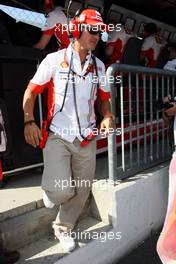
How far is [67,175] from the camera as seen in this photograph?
257 centimetres

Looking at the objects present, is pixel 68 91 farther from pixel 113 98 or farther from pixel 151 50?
pixel 151 50

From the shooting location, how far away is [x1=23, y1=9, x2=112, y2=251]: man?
248cm

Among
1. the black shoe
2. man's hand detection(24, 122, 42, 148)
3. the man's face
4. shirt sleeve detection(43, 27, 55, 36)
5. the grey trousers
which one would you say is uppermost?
shirt sleeve detection(43, 27, 55, 36)

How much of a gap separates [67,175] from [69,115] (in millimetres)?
443

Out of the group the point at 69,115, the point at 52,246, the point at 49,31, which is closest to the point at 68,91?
the point at 69,115

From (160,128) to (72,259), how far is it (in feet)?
6.78

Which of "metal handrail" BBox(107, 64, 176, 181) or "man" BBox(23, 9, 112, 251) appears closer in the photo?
"man" BBox(23, 9, 112, 251)

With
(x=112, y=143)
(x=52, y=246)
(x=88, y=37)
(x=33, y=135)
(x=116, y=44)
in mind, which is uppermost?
(x=116, y=44)

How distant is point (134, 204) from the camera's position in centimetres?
326

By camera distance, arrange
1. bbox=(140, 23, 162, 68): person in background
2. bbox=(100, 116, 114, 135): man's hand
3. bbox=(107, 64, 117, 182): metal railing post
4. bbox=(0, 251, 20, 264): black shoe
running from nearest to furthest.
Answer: bbox=(0, 251, 20, 264): black shoe, bbox=(100, 116, 114, 135): man's hand, bbox=(107, 64, 117, 182): metal railing post, bbox=(140, 23, 162, 68): person in background

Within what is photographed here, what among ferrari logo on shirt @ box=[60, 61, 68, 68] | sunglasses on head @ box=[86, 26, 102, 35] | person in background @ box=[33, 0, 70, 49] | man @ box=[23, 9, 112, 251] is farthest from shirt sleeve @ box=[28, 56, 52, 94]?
person in background @ box=[33, 0, 70, 49]

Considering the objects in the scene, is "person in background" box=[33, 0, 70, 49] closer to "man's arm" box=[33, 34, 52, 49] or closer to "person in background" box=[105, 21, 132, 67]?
"man's arm" box=[33, 34, 52, 49]

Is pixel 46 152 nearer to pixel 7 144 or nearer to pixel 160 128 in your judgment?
pixel 7 144

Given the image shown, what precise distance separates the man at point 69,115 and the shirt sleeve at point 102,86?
0.01 meters
